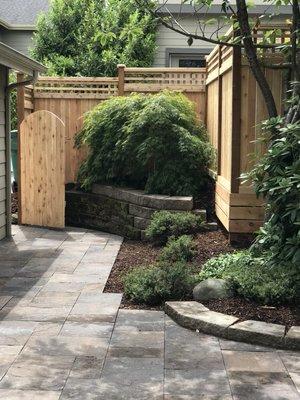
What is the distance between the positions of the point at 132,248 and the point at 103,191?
69.8 inches

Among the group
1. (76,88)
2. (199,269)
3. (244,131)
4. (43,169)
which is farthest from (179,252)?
(76,88)

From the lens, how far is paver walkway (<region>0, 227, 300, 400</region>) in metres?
3.58

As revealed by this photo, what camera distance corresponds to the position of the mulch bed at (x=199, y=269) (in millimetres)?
4762

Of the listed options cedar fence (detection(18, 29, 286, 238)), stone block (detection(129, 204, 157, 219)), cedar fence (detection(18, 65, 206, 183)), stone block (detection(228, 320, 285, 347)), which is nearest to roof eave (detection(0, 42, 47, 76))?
cedar fence (detection(18, 29, 286, 238))

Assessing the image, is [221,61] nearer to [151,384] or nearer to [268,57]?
[268,57]

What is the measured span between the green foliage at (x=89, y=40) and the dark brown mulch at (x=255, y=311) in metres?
8.71

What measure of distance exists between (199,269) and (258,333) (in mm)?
1873

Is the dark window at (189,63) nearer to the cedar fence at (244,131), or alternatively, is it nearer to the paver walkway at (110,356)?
the cedar fence at (244,131)

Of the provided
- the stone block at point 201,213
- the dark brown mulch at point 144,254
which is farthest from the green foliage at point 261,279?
the stone block at point 201,213

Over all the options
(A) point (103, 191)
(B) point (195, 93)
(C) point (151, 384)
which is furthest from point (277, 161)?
(B) point (195, 93)

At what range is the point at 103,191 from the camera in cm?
947

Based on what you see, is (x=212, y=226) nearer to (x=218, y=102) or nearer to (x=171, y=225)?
(x=171, y=225)

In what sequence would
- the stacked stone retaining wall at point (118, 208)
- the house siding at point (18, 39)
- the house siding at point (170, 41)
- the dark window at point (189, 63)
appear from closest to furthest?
the stacked stone retaining wall at point (118, 208)
the house siding at point (170, 41)
the dark window at point (189, 63)
the house siding at point (18, 39)

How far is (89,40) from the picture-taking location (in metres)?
13.3
